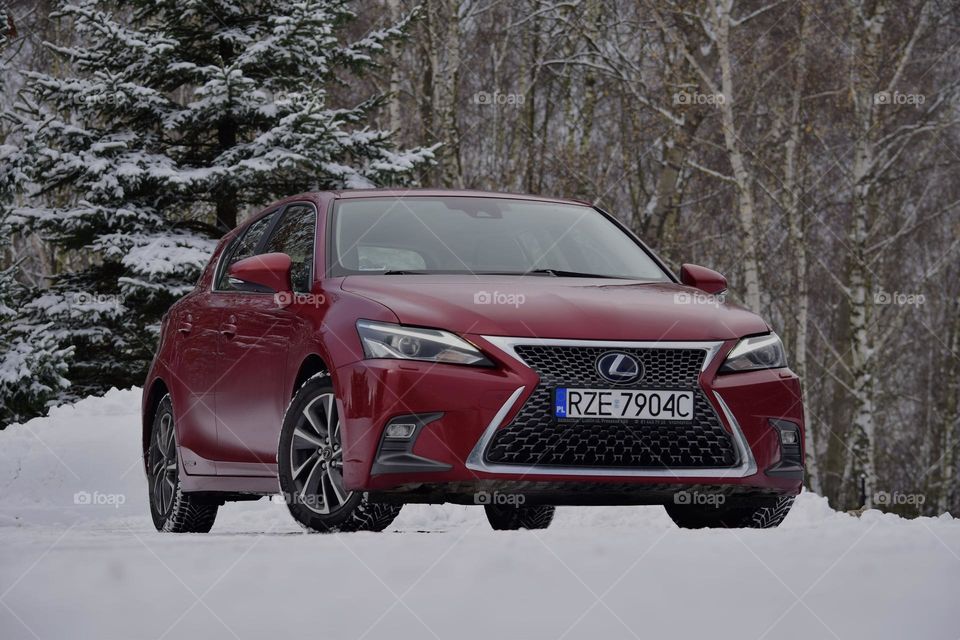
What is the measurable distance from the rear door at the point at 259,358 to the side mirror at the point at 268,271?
105 millimetres

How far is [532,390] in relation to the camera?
5723 mm

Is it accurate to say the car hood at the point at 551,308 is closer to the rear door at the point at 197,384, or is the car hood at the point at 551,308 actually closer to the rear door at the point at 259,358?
the rear door at the point at 259,358

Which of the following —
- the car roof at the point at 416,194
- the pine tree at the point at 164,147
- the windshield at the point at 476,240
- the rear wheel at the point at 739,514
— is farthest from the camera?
the pine tree at the point at 164,147

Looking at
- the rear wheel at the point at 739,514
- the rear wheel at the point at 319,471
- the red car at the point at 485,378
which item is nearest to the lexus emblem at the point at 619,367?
the red car at the point at 485,378

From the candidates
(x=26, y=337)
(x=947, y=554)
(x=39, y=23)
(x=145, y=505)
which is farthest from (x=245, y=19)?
(x=39, y=23)

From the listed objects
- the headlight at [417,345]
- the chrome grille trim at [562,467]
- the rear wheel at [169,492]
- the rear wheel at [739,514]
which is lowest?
the rear wheel at [169,492]

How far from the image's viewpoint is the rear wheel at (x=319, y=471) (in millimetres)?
5992

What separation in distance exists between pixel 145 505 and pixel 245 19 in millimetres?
9635

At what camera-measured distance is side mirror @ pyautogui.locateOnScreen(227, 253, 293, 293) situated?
6883 mm

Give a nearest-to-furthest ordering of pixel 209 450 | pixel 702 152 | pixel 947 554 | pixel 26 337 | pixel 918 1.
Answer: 1. pixel 947 554
2. pixel 209 450
3. pixel 26 337
4. pixel 918 1
5. pixel 702 152

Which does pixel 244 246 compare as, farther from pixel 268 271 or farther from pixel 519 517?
pixel 519 517

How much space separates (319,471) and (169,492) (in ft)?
8.23

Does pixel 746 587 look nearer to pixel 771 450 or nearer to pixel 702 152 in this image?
pixel 771 450

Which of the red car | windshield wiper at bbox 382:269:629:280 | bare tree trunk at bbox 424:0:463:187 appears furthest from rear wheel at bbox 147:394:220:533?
bare tree trunk at bbox 424:0:463:187
